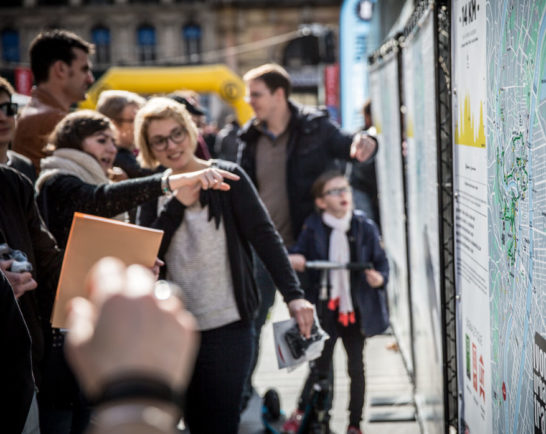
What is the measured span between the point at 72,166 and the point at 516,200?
7.03ft

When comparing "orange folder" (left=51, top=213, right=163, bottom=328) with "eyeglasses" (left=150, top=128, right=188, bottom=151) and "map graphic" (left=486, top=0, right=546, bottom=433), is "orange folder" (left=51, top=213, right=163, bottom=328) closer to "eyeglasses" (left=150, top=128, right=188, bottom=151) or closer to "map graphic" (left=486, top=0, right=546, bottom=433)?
"eyeglasses" (left=150, top=128, right=188, bottom=151)

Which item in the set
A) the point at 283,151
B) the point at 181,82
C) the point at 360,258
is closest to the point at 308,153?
the point at 283,151

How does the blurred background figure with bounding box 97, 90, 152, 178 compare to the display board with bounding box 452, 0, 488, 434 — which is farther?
the blurred background figure with bounding box 97, 90, 152, 178

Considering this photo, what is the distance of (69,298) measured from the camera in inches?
105

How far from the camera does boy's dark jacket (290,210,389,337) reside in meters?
4.40

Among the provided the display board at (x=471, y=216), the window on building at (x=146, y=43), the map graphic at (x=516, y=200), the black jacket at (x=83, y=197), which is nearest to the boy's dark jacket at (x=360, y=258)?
the display board at (x=471, y=216)

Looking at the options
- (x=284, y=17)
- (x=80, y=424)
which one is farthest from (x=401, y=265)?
(x=284, y=17)

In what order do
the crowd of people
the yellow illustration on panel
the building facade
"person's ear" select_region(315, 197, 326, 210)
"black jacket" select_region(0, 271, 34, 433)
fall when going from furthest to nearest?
the building facade → "person's ear" select_region(315, 197, 326, 210) → the yellow illustration on panel → "black jacket" select_region(0, 271, 34, 433) → the crowd of people

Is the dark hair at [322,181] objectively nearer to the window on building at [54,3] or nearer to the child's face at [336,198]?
the child's face at [336,198]

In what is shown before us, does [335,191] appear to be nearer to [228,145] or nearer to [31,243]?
[31,243]

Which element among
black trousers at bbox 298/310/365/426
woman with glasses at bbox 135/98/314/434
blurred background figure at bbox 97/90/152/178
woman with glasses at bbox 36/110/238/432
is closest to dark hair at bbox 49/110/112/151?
woman with glasses at bbox 36/110/238/432

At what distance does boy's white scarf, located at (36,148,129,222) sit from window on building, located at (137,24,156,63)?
35497 mm

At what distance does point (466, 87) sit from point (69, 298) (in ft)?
4.86

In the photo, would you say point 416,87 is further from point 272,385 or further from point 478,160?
point 272,385
